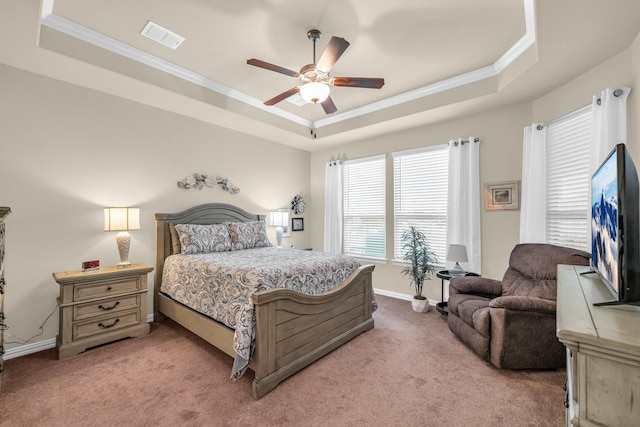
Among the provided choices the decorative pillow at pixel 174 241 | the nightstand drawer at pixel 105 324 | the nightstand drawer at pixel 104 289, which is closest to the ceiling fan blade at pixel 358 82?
the decorative pillow at pixel 174 241

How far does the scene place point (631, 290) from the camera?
3.55 ft

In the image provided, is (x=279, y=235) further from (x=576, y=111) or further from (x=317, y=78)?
(x=576, y=111)

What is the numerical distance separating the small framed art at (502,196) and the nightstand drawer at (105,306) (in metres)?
4.22

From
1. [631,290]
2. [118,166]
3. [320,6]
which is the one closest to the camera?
[631,290]

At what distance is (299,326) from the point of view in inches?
91.5

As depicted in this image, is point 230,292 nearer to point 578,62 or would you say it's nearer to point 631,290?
point 631,290

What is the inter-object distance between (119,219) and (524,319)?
383 cm

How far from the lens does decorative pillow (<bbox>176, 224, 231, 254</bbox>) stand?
11.1 feet

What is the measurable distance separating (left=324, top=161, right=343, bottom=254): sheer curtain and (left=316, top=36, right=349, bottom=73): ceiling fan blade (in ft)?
9.29

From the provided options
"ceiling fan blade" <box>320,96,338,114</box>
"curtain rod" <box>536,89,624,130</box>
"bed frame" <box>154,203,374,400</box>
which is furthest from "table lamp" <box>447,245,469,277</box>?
"ceiling fan blade" <box>320,96,338,114</box>

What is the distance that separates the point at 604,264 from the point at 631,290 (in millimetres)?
480

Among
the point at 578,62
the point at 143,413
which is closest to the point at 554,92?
the point at 578,62

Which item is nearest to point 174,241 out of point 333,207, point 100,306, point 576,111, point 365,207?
point 100,306

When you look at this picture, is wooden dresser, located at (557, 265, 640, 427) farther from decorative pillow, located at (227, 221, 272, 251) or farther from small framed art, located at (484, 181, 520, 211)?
decorative pillow, located at (227, 221, 272, 251)
